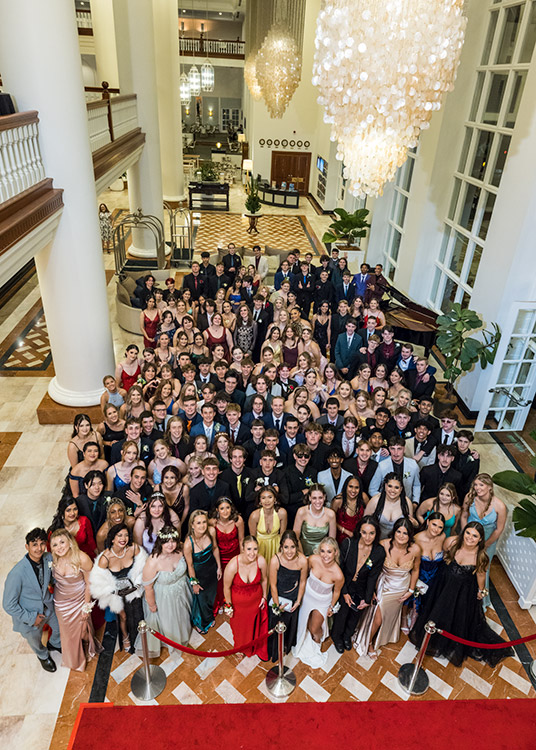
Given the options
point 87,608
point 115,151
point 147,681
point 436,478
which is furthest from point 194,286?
point 147,681

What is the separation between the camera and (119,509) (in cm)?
448

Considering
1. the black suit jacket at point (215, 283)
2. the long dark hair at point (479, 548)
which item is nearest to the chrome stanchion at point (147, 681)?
the long dark hair at point (479, 548)

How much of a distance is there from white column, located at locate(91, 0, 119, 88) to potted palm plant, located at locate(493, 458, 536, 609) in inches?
639

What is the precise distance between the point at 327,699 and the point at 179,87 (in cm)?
Answer: 2097

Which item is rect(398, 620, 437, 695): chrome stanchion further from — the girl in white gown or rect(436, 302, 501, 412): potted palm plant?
rect(436, 302, 501, 412): potted palm plant

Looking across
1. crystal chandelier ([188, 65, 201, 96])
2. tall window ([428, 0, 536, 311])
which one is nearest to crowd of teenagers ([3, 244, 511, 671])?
tall window ([428, 0, 536, 311])

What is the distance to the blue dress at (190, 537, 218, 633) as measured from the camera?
15.1ft

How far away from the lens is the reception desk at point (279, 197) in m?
23.2

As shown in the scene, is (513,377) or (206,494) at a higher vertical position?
(206,494)

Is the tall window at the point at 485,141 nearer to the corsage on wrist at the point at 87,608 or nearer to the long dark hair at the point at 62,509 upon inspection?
the long dark hair at the point at 62,509

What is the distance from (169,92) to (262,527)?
1924 centimetres

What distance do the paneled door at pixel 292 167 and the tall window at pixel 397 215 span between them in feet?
39.0

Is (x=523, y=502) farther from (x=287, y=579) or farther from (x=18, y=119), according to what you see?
(x=18, y=119)

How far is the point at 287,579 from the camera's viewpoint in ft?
14.5
